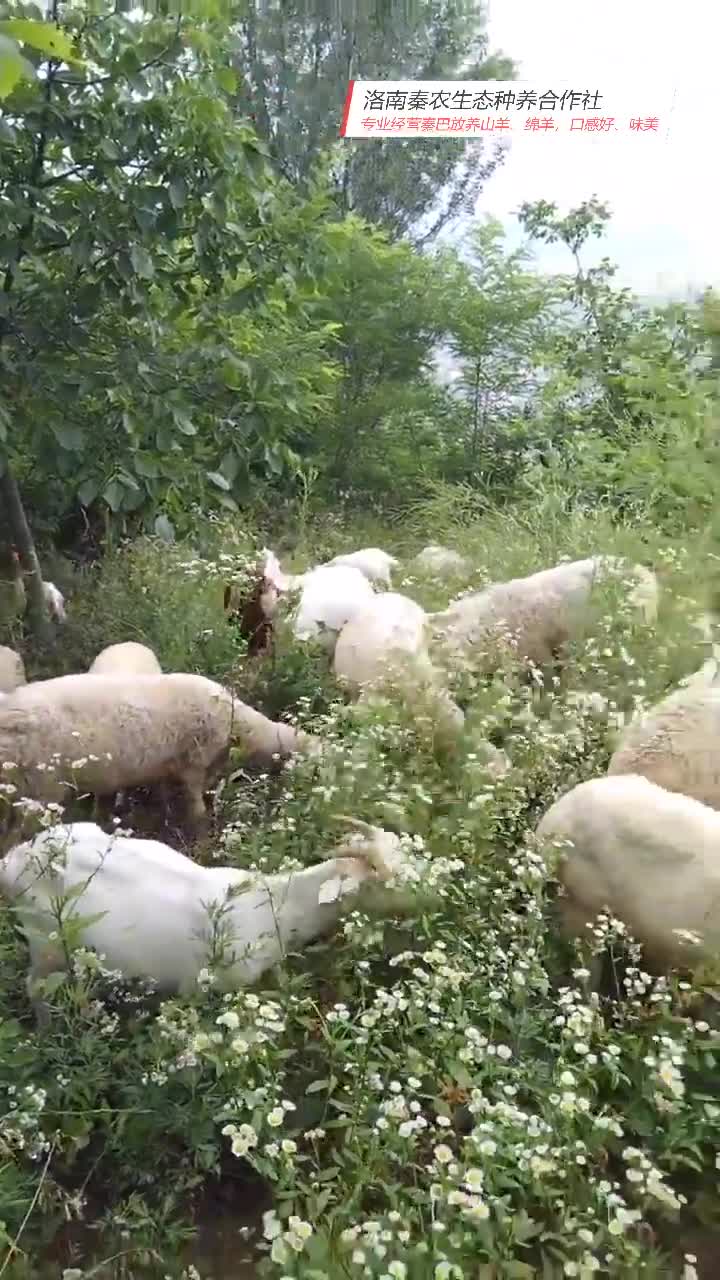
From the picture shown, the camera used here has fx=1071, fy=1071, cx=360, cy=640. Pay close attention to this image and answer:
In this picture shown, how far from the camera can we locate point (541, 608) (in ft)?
8.88

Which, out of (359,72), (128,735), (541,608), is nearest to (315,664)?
(541,608)

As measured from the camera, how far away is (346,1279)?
40.3 inches

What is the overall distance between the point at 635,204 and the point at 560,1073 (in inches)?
107

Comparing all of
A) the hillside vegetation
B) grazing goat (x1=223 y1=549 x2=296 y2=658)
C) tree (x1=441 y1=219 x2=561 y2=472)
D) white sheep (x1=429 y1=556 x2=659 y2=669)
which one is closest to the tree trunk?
the hillside vegetation

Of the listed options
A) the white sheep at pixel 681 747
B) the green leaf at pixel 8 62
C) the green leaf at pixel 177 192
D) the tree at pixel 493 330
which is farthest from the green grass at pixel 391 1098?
the tree at pixel 493 330

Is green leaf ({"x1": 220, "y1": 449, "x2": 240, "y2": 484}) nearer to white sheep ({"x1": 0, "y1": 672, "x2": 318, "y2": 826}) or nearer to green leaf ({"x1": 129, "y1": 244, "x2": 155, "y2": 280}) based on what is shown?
green leaf ({"x1": 129, "y1": 244, "x2": 155, "y2": 280})

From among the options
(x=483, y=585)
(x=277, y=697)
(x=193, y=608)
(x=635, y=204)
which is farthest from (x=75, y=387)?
(x=635, y=204)

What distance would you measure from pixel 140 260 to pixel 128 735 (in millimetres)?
1035

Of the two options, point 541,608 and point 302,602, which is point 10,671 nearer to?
point 302,602

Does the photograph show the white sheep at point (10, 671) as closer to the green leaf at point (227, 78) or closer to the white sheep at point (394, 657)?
the white sheep at point (394, 657)

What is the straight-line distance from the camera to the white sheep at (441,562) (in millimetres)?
3322

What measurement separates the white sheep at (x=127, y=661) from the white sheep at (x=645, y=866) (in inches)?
43.4

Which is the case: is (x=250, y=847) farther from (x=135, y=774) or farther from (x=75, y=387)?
(x=75, y=387)

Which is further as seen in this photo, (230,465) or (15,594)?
(15,594)
